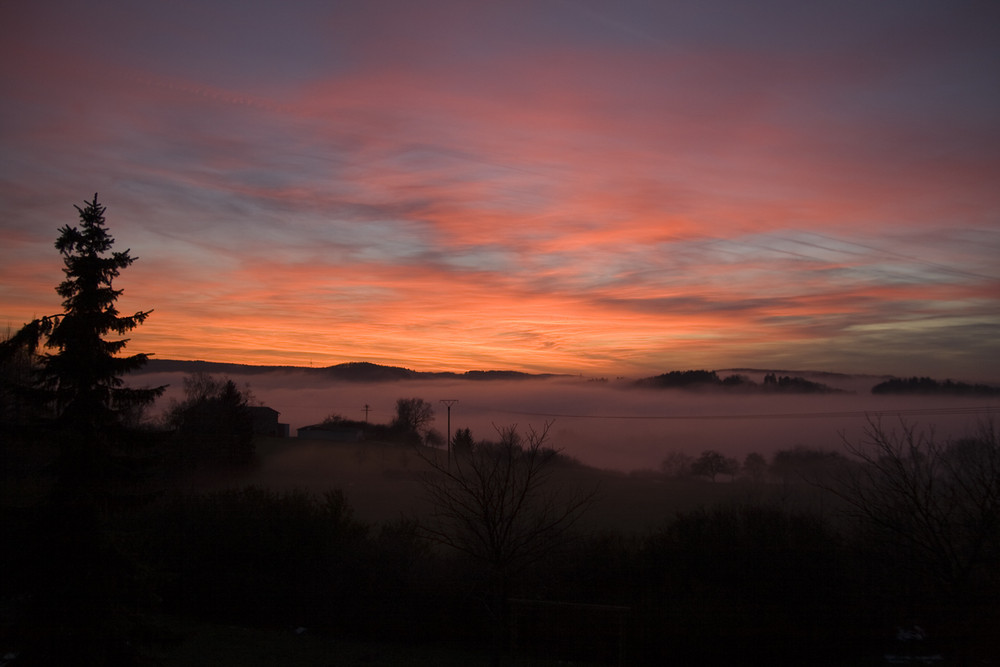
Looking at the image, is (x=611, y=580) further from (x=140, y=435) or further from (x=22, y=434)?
(x=22, y=434)

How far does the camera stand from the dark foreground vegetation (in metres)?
12.5

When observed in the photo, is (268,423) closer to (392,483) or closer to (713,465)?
(392,483)

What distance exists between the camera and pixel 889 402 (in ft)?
276

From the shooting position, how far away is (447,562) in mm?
23922

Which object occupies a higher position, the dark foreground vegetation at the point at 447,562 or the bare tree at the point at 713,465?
the dark foreground vegetation at the point at 447,562

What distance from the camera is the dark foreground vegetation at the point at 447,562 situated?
12.5 meters

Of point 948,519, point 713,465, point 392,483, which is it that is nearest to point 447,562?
point 948,519

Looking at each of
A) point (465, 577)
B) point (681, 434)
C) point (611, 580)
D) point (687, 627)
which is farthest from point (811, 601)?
point (681, 434)

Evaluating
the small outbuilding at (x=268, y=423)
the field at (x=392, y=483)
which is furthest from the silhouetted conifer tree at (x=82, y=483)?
the small outbuilding at (x=268, y=423)

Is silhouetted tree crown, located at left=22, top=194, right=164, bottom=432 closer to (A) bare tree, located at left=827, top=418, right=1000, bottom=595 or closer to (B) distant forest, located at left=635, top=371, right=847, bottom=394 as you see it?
(A) bare tree, located at left=827, top=418, right=1000, bottom=595

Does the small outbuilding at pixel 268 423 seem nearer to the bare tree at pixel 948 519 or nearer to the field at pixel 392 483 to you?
the field at pixel 392 483

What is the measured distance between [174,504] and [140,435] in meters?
19.8

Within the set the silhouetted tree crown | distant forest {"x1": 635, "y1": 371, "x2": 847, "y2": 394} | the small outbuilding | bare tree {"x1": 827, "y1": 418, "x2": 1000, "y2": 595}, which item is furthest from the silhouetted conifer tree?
distant forest {"x1": 635, "y1": 371, "x2": 847, "y2": 394}

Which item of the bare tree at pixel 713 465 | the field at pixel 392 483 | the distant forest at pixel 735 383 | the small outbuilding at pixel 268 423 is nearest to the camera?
the field at pixel 392 483
